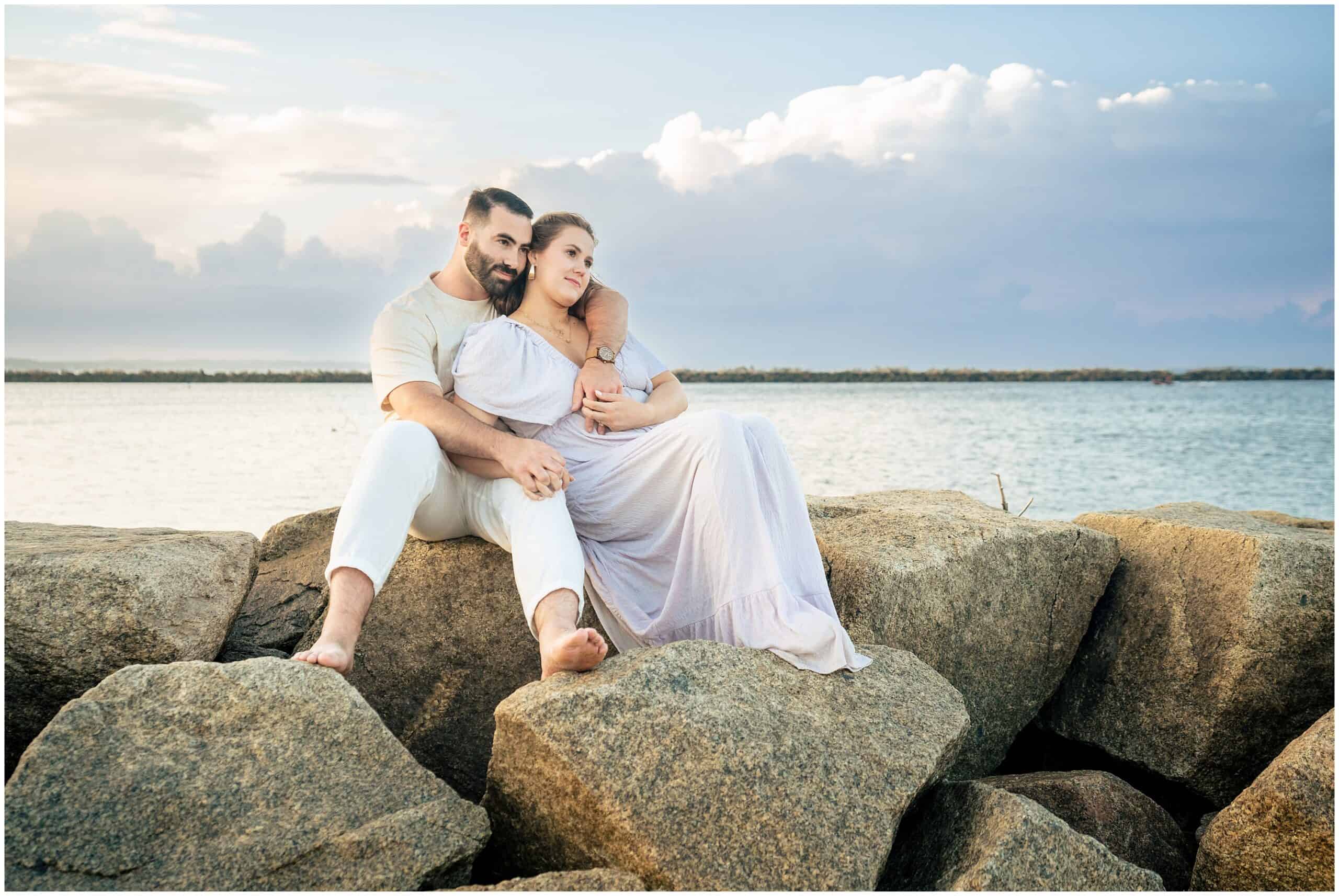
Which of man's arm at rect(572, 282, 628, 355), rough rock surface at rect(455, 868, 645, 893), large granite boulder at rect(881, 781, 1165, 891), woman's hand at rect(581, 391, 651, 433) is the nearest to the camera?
rough rock surface at rect(455, 868, 645, 893)

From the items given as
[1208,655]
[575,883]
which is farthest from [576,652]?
[1208,655]

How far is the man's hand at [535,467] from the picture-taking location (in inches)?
148

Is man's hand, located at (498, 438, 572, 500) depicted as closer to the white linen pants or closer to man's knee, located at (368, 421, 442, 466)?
the white linen pants

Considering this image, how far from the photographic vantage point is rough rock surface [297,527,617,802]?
13.3ft

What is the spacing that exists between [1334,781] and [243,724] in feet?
10.7

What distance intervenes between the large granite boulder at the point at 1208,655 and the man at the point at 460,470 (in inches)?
103

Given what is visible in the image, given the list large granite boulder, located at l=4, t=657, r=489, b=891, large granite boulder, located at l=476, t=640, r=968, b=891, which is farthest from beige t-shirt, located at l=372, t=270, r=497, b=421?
large granite boulder, located at l=476, t=640, r=968, b=891

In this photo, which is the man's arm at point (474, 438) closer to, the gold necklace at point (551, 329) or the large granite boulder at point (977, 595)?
the gold necklace at point (551, 329)

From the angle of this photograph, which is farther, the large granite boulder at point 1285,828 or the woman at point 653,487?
the woman at point 653,487

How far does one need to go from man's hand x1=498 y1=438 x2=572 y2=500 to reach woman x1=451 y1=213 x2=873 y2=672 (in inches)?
1.6

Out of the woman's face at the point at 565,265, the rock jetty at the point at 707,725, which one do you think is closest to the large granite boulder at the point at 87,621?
the rock jetty at the point at 707,725

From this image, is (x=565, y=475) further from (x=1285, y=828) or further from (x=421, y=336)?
(x=1285, y=828)

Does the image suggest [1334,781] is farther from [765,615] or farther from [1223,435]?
[1223,435]

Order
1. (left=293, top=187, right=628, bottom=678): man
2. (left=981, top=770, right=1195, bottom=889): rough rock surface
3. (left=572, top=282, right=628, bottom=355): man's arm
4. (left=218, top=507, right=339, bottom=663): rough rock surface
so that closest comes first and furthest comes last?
1. (left=293, top=187, right=628, bottom=678): man
2. (left=981, top=770, right=1195, bottom=889): rough rock surface
3. (left=572, top=282, right=628, bottom=355): man's arm
4. (left=218, top=507, right=339, bottom=663): rough rock surface
